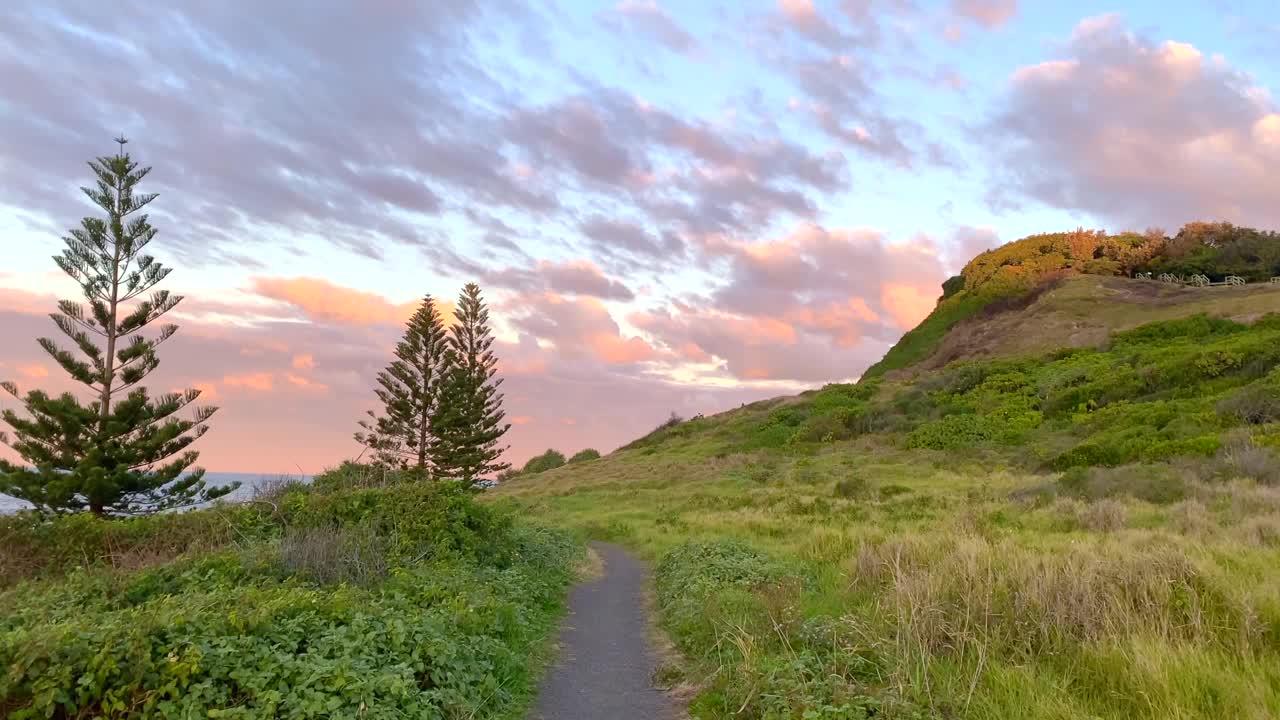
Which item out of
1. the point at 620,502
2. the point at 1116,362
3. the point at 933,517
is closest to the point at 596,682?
the point at 933,517

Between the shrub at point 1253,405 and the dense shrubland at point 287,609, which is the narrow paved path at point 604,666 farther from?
the shrub at point 1253,405

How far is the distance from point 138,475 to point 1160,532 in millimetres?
31467

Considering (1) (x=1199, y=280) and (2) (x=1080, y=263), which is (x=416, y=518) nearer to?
(1) (x=1199, y=280)

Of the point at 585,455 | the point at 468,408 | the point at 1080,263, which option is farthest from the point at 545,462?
the point at 1080,263

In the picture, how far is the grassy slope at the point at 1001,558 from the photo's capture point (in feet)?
18.1

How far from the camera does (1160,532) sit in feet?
39.6

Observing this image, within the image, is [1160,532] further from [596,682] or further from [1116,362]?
[1116,362]

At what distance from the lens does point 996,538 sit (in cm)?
1288

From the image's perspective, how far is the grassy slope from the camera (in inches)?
218

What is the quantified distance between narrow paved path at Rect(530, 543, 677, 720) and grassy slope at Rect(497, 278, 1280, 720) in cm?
56

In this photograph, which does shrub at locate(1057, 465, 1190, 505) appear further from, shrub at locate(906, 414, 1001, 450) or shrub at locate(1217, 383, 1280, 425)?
shrub at locate(906, 414, 1001, 450)

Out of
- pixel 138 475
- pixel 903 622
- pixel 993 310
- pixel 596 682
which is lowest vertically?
pixel 596 682

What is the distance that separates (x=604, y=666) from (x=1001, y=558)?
4.83 meters

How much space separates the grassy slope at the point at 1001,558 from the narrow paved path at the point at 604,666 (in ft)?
1.83
